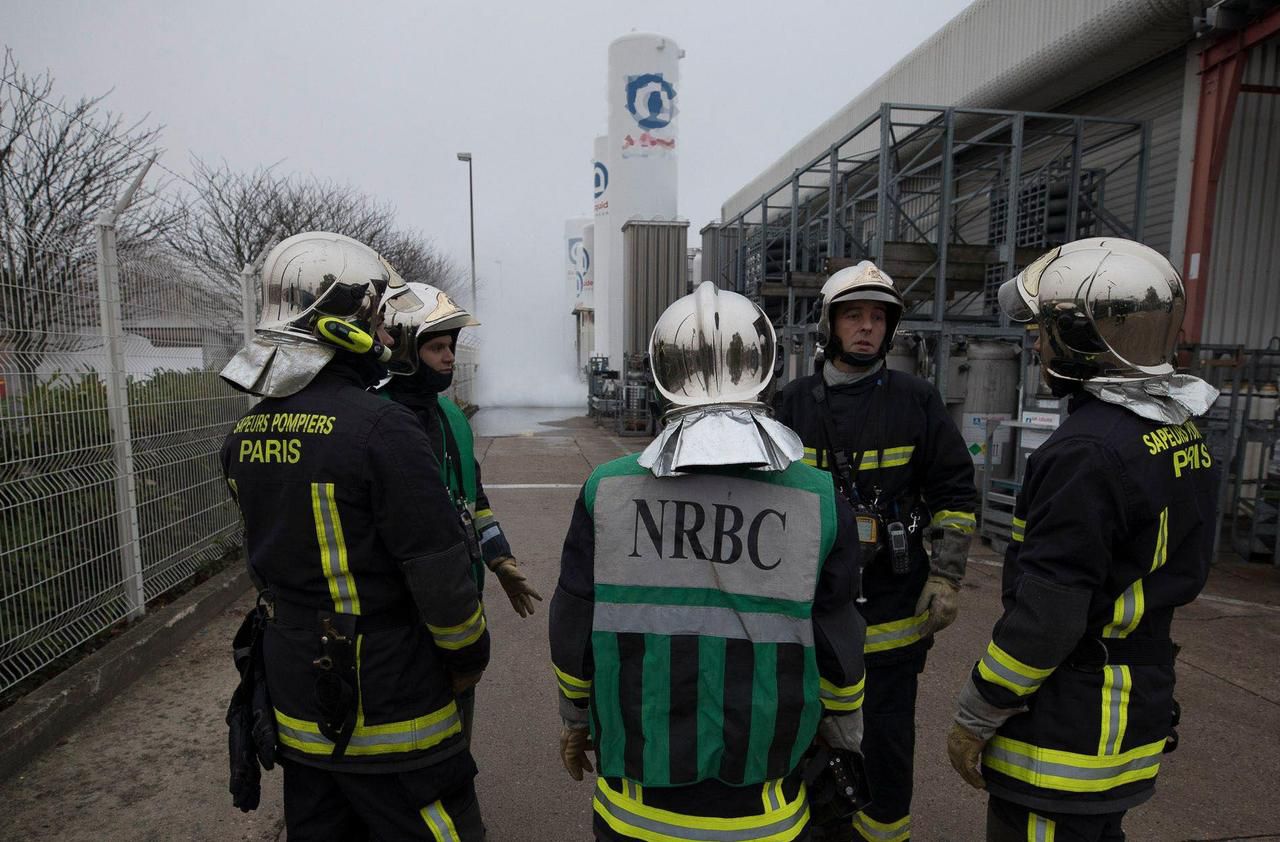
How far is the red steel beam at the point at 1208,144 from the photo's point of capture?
7109 millimetres

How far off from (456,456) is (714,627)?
5.13 feet

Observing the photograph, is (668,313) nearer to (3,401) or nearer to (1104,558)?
(1104,558)

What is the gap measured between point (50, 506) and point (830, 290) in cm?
379

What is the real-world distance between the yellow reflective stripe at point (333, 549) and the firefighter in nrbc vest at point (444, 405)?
2.31 feet

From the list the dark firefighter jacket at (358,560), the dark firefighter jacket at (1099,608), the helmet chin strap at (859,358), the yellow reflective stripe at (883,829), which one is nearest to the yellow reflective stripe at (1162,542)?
the dark firefighter jacket at (1099,608)

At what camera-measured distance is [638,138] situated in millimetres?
16250

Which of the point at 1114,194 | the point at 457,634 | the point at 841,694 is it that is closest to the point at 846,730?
the point at 841,694

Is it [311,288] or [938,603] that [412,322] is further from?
[938,603]

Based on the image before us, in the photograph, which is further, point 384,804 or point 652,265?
point 652,265

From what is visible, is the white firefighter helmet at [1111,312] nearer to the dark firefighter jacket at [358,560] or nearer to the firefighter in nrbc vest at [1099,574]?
the firefighter in nrbc vest at [1099,574]

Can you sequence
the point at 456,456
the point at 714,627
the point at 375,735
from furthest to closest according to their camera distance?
the point at 456,456 → the point at 375,735 → the point at 714,627

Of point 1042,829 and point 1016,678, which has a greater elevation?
point 1016,678

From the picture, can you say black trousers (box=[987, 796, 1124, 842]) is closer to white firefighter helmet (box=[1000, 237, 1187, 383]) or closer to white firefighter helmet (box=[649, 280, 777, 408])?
white firefighter helmet (box=[1000, 237, 1187, 383])

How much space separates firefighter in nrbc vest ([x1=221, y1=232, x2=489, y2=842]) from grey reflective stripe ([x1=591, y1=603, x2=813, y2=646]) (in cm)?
55
